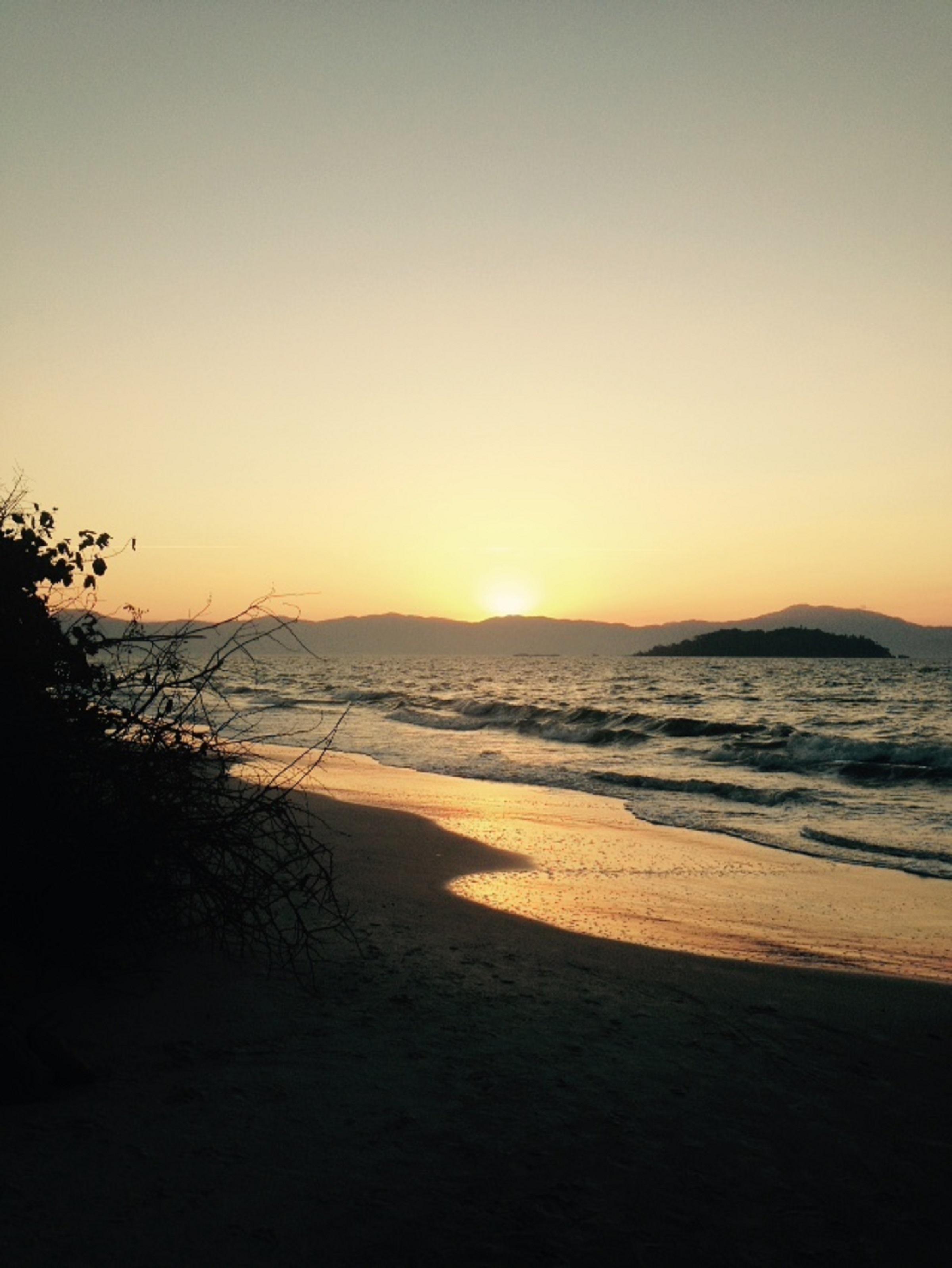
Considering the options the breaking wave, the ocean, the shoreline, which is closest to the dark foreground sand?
the shoreline

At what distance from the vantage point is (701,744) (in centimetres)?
2472

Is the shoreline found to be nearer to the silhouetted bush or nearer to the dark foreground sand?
the dark foreground sand

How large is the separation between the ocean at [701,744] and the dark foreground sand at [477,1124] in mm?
→ 1398

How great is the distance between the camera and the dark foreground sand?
9.30 feet

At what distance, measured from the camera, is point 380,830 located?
1088cm

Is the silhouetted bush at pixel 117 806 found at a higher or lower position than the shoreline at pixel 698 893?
higher

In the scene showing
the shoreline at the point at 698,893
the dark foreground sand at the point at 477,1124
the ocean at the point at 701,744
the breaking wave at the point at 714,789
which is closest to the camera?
the dark foreground sand at the point at 477,1124

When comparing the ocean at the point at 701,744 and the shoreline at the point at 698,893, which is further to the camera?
the ocean at the point at 701,744

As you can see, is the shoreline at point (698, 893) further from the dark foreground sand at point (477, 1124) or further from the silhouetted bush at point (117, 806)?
the silhouetted bush at point (117, 806)

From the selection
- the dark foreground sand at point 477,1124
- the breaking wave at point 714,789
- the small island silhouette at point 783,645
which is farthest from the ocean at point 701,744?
the small island silhouette at point 783,645

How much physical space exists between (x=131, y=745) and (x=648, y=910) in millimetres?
4614

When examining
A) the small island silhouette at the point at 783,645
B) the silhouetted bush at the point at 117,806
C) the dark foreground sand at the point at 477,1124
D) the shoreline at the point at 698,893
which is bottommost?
the shoreline at the point at 698,893

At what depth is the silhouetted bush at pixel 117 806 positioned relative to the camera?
412cm

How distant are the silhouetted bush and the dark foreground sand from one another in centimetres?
30
